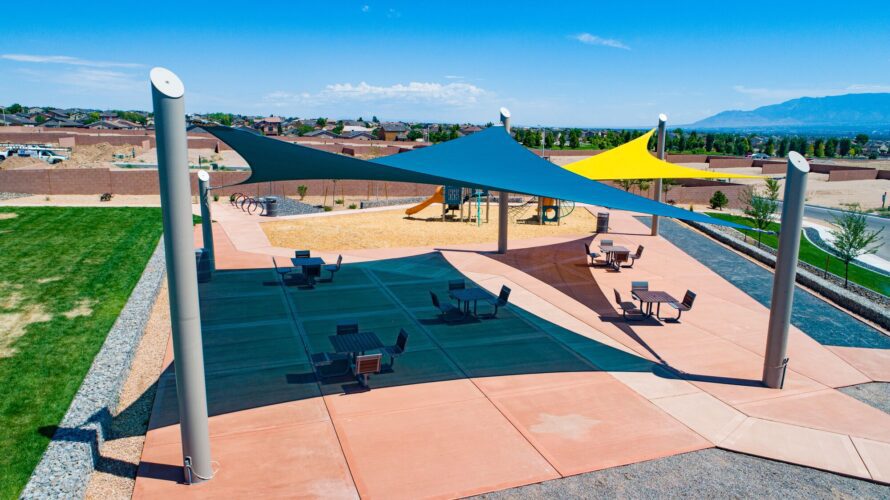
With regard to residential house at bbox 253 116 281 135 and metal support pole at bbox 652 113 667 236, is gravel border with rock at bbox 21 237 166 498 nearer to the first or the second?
metal support pole at bbox 652 113 667 236

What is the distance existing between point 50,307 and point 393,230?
12.1 meters

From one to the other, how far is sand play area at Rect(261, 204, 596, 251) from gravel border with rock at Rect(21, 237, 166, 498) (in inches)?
365

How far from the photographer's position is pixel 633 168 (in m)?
17.2

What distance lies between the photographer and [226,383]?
29.1ft

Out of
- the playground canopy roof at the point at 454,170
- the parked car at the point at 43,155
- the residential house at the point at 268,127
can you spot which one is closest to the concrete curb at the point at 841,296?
the playground canopy roof at the point at 454,170

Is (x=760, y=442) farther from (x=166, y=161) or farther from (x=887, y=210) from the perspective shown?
(x=887, y=210)

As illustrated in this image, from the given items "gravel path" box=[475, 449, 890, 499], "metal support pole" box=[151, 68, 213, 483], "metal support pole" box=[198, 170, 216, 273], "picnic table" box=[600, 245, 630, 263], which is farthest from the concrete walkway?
"metal support pole" box=[198, 170, 216, 273]

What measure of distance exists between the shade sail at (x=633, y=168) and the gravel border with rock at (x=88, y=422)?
1112 centimetres

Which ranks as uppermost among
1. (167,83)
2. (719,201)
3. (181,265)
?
(167,83)

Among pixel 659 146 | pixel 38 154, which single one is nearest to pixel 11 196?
pixel 38 154

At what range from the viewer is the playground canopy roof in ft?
31.6

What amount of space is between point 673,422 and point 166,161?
6.79 metres

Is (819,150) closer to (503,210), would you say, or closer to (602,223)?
(602,223)

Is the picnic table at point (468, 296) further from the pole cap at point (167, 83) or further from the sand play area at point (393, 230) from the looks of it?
the sand play area at point (393, 230)
